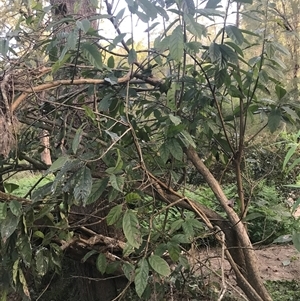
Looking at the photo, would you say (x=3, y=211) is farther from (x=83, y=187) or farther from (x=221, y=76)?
(x=221, y=76)

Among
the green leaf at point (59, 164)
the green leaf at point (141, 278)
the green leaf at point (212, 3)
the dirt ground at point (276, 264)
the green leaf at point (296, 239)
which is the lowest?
the dirt ground at point (276, 264)

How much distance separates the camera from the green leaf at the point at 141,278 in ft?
4.26

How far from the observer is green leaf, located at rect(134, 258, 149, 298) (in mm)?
1300

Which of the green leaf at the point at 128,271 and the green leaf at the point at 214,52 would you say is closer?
the green leaf at the point at 214,52

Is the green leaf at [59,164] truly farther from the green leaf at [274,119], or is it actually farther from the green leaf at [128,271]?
the green leaf at [274,119]

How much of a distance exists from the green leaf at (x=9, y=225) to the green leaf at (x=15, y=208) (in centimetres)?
3

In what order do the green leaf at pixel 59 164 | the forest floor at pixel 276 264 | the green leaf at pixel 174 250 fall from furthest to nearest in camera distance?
the forest floor at pixel 276 264
the green leaf at pixel 174 250
the green leaf at pixel 59 164

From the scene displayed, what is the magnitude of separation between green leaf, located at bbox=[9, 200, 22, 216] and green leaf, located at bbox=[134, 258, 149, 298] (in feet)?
1.54

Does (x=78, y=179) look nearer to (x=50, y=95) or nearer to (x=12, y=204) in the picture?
(x=12, y=204)

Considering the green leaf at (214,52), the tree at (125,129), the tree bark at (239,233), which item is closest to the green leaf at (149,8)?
the tree at (125,129)

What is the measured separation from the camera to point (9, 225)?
1373 millimetres

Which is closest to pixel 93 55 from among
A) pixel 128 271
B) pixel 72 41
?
pixel 72 41

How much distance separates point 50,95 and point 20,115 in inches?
13.9

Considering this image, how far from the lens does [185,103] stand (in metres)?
1.83
